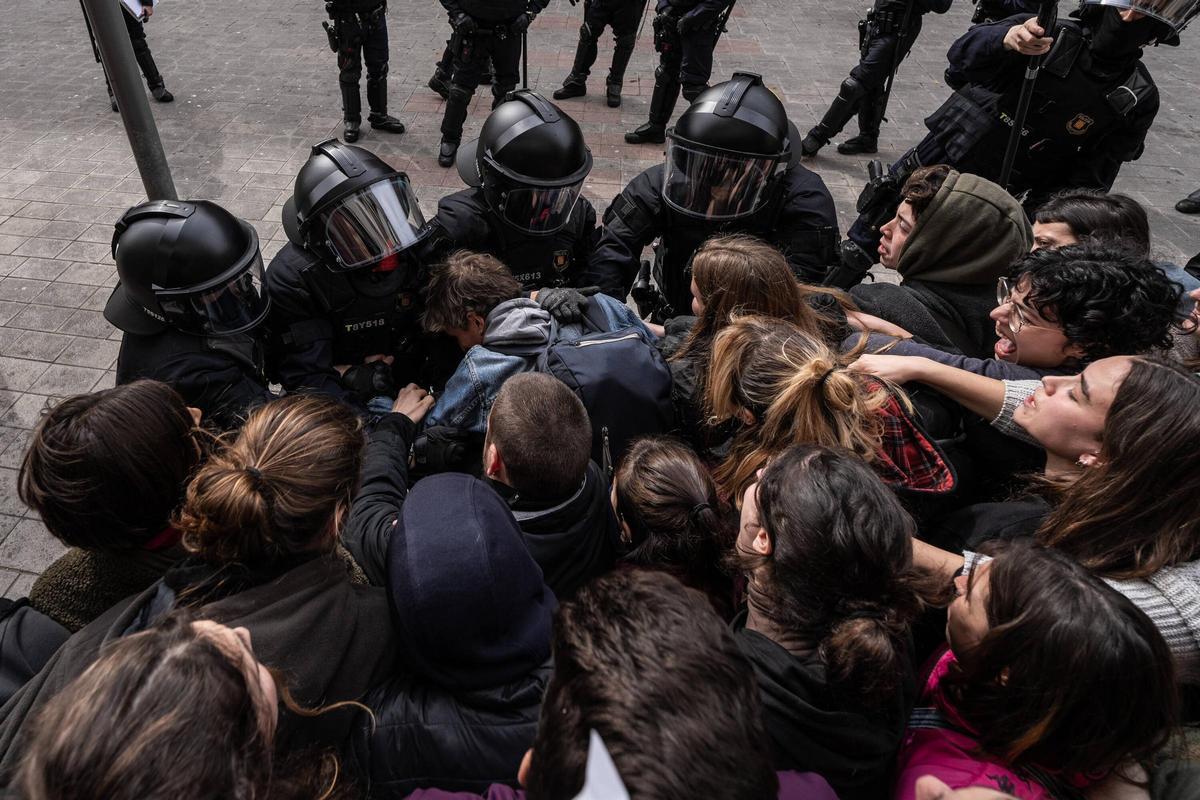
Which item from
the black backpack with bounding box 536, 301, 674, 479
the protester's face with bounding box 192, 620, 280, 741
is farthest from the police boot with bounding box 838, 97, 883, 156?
the protester's face with bounding box 192, 620, 280, 741

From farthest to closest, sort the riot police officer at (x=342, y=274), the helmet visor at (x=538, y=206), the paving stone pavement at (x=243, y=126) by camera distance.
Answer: the paving stone pavement at (x=243, y=126) < the helmet visor at (x=538, y=206) < the riot police officer at (x=342, y=274)

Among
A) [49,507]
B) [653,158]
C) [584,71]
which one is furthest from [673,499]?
[584,71]

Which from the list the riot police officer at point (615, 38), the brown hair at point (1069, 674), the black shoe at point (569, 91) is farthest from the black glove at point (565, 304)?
the black shoe at point (569, 91)

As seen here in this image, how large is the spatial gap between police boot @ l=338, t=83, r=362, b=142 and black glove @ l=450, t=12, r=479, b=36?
114 centimetres

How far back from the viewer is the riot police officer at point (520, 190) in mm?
2709

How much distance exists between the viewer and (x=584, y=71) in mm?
6703

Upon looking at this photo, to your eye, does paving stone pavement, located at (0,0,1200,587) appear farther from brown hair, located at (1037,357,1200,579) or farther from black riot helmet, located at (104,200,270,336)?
brown hair, located at (1037,357,1200,579)

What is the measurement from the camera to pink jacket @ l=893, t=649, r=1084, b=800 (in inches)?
46.8

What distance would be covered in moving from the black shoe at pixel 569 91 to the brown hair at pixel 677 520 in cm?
591

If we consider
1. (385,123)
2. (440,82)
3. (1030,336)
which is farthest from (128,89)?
(440,82)

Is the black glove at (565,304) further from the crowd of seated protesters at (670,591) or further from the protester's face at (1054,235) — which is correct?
the protester's face at (1054,235)

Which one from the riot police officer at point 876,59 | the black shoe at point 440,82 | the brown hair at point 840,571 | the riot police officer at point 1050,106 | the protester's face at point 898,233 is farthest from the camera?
the black shoe at point 440,82

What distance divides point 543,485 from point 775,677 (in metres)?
0.66

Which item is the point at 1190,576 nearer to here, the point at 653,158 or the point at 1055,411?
the point at 1055,411
